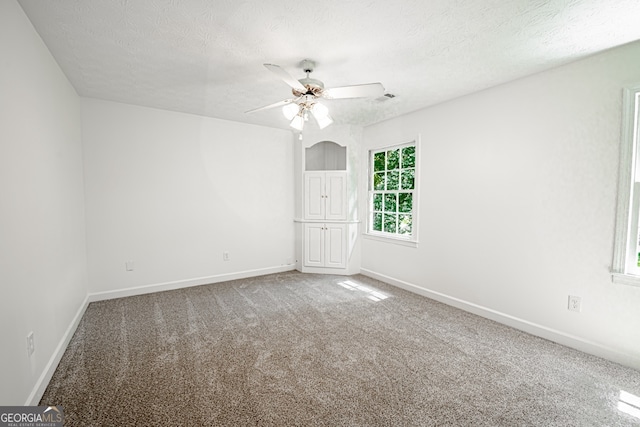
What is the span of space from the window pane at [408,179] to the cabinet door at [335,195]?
96 cm

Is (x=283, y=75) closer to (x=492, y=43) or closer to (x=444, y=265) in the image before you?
(x=492, y=43)

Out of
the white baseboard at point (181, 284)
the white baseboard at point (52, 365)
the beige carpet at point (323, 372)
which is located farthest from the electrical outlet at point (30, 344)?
the white baseboard at point (181, 284)

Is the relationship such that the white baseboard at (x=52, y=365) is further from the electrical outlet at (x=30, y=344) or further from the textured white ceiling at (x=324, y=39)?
the textured white ceiling at (x=324, y=39)

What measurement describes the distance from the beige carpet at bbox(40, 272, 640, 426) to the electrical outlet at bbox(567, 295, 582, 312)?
0.36 metres

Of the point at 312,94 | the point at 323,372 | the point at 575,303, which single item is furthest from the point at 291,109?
the point at 575,303

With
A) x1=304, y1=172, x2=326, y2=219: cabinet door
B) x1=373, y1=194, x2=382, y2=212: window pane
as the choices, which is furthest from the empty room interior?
x1=304, y1=172, x2=326, y2=219: cabinet door

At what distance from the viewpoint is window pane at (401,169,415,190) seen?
4.06 metres

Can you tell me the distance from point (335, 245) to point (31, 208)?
3659 millimetres

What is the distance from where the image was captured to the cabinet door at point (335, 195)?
4.73 meters

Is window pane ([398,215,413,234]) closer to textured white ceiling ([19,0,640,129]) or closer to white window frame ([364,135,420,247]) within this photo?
white window frame ([364,135,420,247])

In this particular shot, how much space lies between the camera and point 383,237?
14.6 ft

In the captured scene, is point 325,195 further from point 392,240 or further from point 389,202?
point 392,240

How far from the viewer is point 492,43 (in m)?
2.18

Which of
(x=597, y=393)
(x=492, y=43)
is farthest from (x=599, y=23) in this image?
(x=597, y=393)
